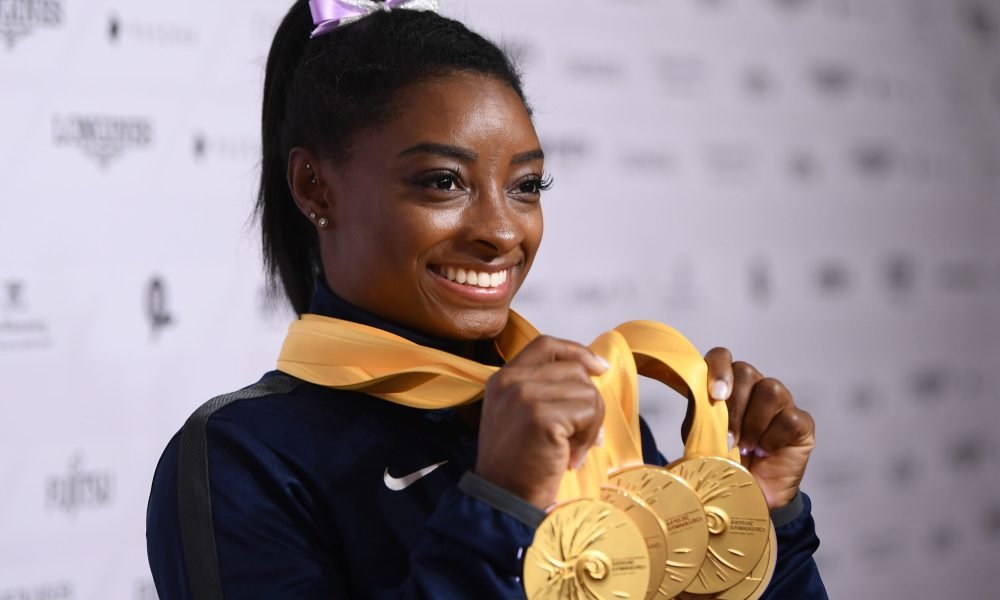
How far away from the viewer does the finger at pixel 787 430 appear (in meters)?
1.02

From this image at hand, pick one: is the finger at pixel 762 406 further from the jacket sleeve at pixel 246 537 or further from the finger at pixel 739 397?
the jacket sleeve at pixel 246 537

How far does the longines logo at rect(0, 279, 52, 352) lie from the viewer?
1.70 m

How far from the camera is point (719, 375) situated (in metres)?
0.98

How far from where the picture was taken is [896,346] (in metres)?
2.92

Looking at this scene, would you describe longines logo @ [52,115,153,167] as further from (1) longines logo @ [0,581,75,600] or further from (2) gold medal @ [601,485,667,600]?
(2) gold medal @ [601,485,667,600]

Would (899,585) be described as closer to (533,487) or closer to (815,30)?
(815,30)

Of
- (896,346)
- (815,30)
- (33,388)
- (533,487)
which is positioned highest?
(815,30)

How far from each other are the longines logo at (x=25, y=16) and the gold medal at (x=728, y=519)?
129 cm

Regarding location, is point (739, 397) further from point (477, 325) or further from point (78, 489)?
point (78, 489)

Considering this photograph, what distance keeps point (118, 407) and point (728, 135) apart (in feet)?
4.87

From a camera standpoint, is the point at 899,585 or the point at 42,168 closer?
the point at 42,168

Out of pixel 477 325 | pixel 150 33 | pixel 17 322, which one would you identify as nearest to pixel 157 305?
pixel 17 322

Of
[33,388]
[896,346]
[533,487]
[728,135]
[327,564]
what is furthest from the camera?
[896,346]

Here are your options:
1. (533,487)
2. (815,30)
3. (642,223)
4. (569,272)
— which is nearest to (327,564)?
(533,487)
